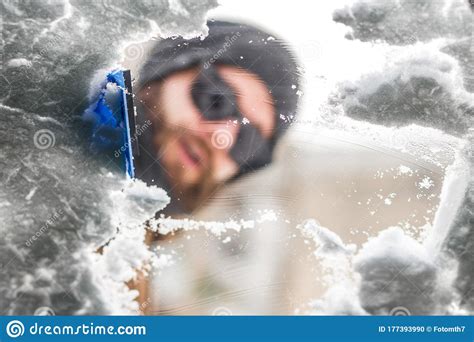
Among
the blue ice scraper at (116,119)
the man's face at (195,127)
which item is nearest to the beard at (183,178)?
the man's face at (195,127)

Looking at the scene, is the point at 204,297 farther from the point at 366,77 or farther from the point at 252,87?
the point at 366,77

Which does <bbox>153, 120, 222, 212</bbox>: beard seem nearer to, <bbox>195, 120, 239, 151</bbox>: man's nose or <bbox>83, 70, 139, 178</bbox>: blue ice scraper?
<bbox>195, 120, 239, 151</bbox>: man's nose

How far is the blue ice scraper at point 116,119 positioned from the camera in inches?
272

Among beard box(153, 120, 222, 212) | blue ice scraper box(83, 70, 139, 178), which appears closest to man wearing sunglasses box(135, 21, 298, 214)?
beard box(153, 120, 222, 212)

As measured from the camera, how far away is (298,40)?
7.88m

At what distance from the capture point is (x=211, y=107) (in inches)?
286

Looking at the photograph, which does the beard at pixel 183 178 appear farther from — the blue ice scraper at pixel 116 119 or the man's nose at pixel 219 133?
the blue ice scraper at pixel 116 119

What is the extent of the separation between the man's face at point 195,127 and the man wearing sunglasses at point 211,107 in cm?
1

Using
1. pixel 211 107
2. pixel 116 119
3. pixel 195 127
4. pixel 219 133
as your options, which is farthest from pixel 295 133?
pixel 116 119

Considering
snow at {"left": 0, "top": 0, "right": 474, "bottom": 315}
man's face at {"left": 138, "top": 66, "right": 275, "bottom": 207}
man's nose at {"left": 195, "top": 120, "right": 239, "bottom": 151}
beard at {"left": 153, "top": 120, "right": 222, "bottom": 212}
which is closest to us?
snow at {"left": 0, "top": 0, "right": 474, "bottom": 315}

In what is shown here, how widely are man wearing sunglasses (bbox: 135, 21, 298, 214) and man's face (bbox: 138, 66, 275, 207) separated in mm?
12

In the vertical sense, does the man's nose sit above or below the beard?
above

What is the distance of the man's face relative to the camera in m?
6.88

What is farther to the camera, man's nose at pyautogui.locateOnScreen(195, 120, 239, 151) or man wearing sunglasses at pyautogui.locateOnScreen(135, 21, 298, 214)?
man's nose at pyautogui.locateOnScreen(195, 120, 239, 151)
